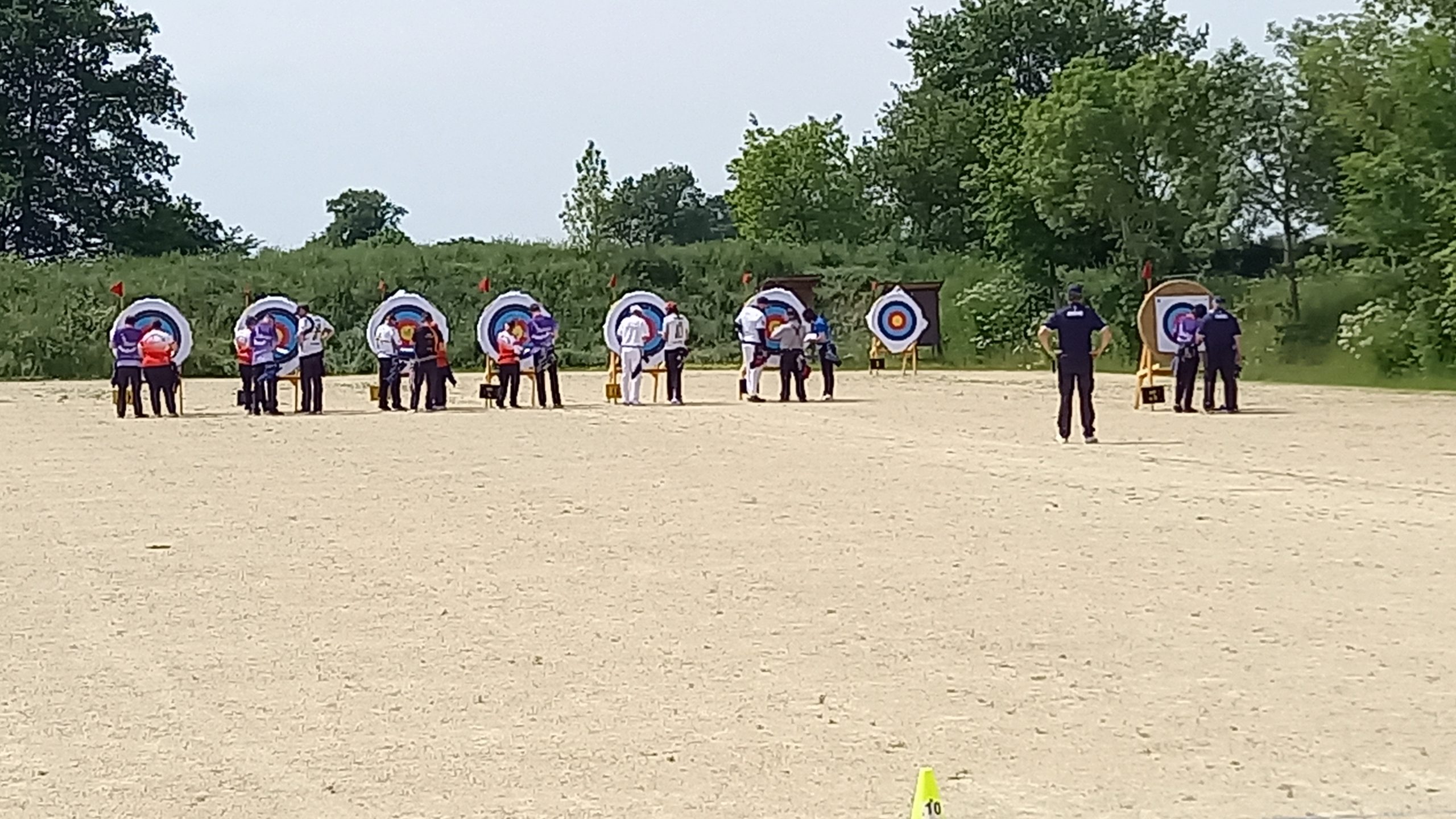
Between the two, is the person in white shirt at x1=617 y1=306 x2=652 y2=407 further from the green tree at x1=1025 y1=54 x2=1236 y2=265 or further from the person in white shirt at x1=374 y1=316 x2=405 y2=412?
the green tree at x1=1025 y1=54 x2=1236 y2=265

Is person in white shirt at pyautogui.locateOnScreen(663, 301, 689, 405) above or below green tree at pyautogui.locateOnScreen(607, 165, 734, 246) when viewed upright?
below

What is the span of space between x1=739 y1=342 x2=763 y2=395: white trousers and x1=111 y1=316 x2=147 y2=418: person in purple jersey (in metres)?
10.2

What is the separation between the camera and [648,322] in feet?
117

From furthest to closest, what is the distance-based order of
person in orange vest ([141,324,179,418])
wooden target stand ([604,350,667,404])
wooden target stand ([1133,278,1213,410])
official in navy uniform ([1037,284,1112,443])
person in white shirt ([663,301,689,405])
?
wooden target stand ([604,350,667,404]) < person in white shirt ([663,301,689,405]) < person in orange vest ([141,324,179,418]) < wooden target stand ([1133,278,1213,410]) < official in navy uniform ([1037,284,1112,443])

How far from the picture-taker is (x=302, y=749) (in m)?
7.75

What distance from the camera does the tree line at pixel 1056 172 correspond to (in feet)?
125

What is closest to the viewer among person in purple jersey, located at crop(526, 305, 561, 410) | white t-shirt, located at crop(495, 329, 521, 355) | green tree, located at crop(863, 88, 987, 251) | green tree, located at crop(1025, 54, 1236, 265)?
white t-shirt, located at crop(495, 329, 521, 355)

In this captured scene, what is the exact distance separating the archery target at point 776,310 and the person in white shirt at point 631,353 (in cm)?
264

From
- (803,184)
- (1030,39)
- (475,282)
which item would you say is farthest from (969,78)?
(475,282)

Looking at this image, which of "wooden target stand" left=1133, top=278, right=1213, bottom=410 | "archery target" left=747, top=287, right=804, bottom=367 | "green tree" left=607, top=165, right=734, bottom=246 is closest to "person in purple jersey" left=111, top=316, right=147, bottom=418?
"archery target" left=747, top=287, right=804, bottom=367

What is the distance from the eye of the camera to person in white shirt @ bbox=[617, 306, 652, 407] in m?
32.6

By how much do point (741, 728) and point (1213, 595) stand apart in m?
4.20

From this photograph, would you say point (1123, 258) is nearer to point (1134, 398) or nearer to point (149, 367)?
point (1134, 398)

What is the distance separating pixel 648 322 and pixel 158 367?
916cm
